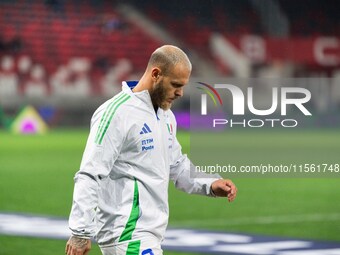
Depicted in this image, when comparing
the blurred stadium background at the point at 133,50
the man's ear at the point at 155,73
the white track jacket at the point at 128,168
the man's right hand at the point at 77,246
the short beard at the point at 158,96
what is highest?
the blurred stadium background at the point at 133,50

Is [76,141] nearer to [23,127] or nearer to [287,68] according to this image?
[23,127]

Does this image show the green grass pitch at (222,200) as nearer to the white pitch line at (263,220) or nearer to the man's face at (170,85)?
the white pitch line at (263,220)

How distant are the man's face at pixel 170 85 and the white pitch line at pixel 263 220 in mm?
5701

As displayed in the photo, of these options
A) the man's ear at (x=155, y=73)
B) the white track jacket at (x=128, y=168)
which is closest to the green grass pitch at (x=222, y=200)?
the white track jacket at (x=128, y=168)

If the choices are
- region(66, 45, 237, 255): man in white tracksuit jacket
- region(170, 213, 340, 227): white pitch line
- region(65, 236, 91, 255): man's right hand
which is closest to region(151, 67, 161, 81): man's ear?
region(66, 45, 237, 255): man in white tracksuit jacket

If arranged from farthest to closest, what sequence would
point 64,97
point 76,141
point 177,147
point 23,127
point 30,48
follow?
point 30,48
point 64,97
point 23,127
point 76,141
point 177,147

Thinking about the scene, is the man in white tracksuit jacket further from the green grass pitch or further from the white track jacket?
the green grass pitch

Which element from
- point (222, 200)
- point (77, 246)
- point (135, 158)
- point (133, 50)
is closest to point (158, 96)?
point (135, 158)

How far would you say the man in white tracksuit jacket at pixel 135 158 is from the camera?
14.8ft

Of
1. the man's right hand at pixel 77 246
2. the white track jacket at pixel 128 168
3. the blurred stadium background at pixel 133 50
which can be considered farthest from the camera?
the blurred stadium background at pixel 133 50

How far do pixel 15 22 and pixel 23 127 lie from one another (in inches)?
318

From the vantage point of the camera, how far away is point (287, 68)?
36.4 metres

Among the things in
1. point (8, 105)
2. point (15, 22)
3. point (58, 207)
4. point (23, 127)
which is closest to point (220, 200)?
point (58, 207)

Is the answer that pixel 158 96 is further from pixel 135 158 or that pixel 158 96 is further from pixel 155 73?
pixel 135 158
